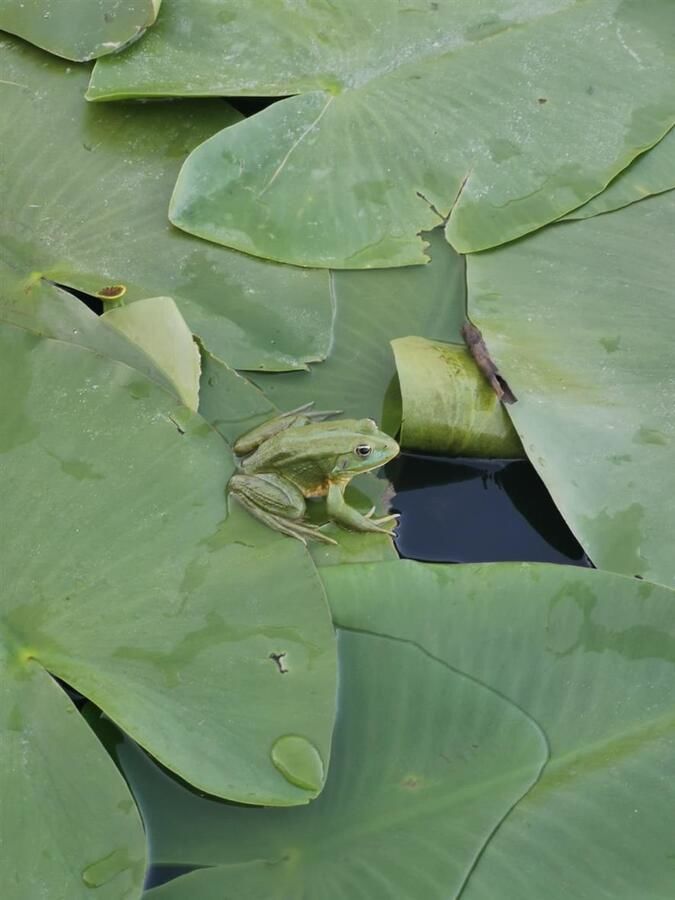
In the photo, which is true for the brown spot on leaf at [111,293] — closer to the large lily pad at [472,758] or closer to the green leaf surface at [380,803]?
the large lily pad at [472,758]

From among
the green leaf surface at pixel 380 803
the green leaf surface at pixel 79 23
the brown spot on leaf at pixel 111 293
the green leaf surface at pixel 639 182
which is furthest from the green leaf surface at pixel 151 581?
the green leaf surface at pixel 639 182

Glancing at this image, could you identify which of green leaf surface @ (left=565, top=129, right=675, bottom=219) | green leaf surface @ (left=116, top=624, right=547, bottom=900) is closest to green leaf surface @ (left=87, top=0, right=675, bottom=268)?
green leaf surface @ (left=565, top=129, right=675, bottom=219)

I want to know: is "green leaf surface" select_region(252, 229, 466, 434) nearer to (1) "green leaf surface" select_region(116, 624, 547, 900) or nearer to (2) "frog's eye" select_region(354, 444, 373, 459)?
(2) "frog's eye" select_region(354, 444, 373, 459)

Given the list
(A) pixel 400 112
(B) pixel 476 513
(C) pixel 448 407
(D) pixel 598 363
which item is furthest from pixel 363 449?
(A) pixel 400 112

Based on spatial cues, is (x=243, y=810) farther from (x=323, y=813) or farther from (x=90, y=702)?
(x=90, y=702)

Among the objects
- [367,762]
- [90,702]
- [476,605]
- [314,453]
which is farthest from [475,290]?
[90,702]

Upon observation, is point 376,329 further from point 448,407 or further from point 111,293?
point 111,293

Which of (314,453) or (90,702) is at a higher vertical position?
(314,453)
